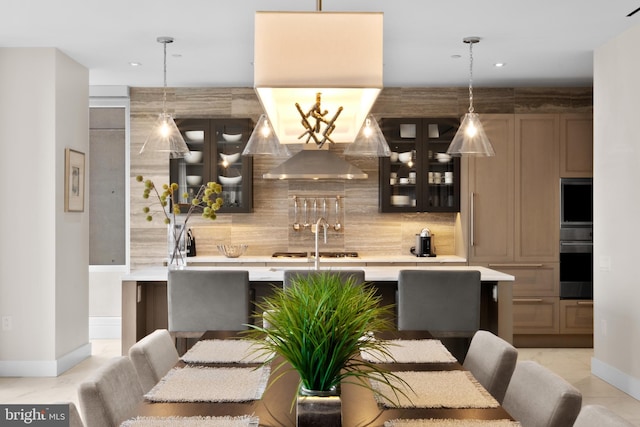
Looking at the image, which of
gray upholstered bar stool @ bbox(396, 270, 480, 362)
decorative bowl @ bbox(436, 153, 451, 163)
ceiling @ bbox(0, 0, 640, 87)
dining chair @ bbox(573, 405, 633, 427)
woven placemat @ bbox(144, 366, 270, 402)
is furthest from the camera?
decorative bowl @ bbox(436, 153, 451, 163)

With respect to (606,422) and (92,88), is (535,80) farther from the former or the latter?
(606,422)

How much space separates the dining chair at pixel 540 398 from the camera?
5.98 feet

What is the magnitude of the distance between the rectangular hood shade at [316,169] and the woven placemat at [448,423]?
14.6 feet

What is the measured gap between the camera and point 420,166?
647cm

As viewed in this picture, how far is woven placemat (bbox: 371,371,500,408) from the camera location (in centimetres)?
189

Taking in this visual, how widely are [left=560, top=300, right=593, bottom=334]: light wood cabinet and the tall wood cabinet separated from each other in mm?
54

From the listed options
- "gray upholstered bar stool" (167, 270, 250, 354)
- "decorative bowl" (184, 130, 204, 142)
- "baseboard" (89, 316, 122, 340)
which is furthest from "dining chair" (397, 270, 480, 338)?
"baseboard" (89, 316, 122, 340)

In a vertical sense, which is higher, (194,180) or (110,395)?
(194,180)

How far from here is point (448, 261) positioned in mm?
6242

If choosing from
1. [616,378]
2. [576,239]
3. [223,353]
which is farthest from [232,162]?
[223,353]

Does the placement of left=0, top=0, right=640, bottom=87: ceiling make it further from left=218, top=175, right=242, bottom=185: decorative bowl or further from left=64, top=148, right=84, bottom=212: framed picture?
left=218, top=175, right=242, bottom=185: decorative bowl

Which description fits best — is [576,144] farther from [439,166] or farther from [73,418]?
[73,418]

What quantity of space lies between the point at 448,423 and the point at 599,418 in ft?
1.24

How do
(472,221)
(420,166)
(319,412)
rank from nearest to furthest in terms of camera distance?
1. (319,412)
2. (472,221)
3. (420,166)
